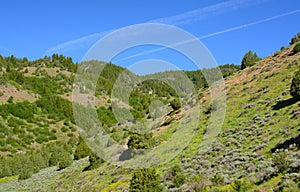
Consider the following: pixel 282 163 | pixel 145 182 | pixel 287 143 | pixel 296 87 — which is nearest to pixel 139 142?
pixel 145 182

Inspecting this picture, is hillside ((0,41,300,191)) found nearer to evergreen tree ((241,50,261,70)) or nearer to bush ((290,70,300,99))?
bush ((290,70,300,99))

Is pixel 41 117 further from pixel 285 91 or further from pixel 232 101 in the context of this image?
pixel 285 91

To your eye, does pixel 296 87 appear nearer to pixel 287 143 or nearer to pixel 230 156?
pixel 287 143

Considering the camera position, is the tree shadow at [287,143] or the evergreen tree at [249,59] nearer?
the tree shadow at [287,143]

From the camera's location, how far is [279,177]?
15.9 meters

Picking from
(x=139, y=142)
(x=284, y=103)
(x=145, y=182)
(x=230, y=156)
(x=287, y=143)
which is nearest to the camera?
(x=145, y=182)

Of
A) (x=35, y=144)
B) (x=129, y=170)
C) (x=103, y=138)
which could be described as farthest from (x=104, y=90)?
(x=129, y=170)

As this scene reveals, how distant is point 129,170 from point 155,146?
5.89 m

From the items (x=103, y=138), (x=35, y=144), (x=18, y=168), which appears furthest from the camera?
(x=35, y=144)

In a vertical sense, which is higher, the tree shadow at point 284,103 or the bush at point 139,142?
the tree shadow at point 284,103

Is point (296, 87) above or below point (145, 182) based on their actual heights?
above

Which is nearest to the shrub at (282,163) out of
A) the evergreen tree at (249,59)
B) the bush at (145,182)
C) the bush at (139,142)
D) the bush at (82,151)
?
the bush at (145,182)

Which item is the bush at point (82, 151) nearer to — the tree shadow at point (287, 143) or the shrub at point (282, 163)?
the tree shadow at point (287, 143)

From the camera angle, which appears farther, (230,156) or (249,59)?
(249,59)
